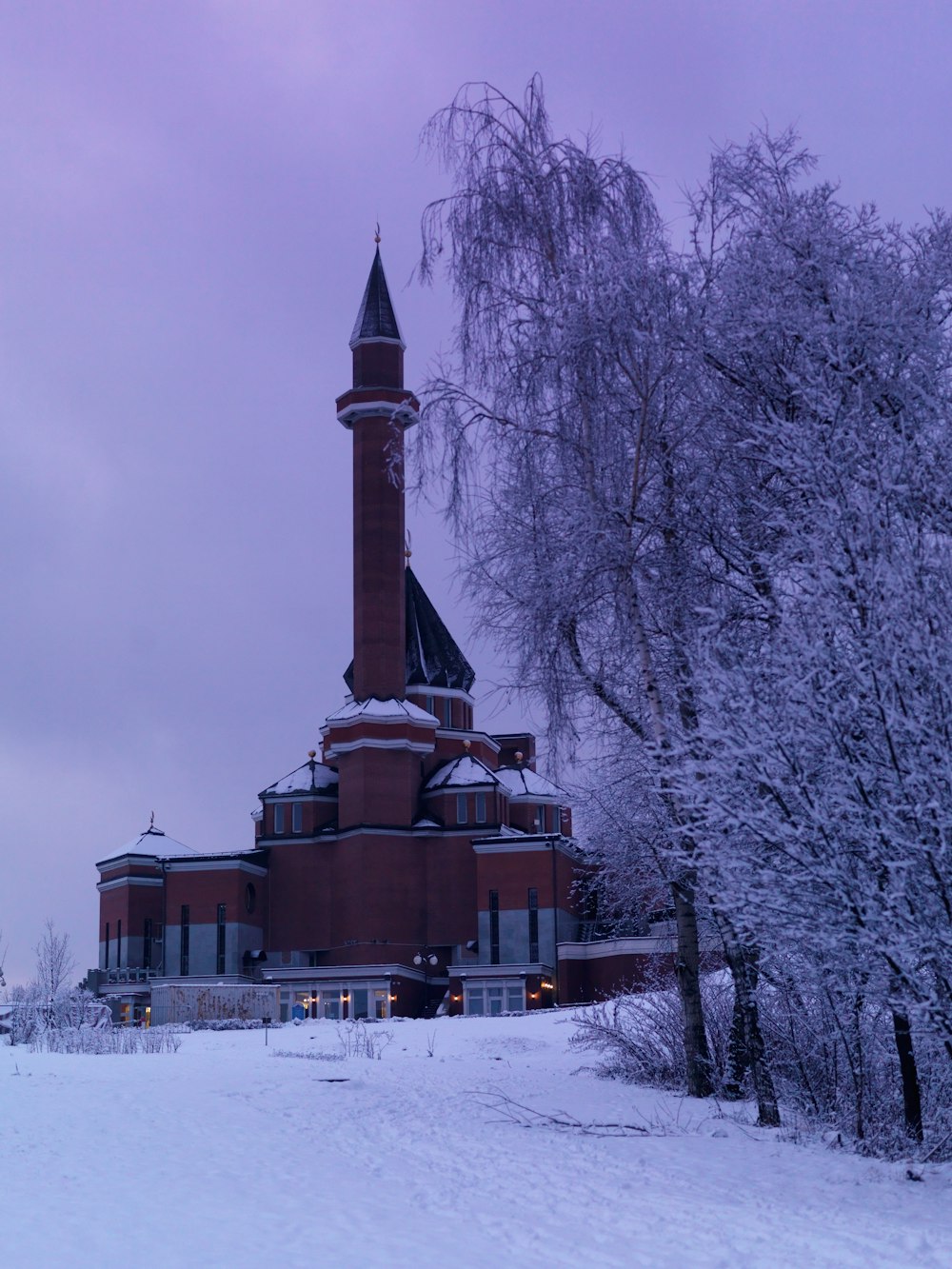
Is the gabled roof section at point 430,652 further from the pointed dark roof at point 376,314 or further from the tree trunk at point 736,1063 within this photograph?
the tree trunk at point 736,1063

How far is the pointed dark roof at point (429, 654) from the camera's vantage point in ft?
213

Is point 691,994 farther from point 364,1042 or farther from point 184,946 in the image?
point 184,946

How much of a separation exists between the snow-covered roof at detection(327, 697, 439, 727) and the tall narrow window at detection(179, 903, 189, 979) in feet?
36.5

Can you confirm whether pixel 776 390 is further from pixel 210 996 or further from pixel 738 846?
pixel 210 996

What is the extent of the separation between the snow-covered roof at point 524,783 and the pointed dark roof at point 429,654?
192 inches

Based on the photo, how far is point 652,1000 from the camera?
57.0ft

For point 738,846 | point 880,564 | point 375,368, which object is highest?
point 375,368

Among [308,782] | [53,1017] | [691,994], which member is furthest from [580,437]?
[308,782]

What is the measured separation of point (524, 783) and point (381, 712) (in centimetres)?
868

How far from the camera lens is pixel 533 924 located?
55.8 metres

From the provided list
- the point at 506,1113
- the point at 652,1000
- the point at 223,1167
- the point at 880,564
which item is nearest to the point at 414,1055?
the point at 652,1000

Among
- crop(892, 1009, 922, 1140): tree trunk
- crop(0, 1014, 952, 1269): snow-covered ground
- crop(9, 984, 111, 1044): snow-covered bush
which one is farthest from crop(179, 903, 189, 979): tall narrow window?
crop(892, 1009, 922, 1140): tree trunk

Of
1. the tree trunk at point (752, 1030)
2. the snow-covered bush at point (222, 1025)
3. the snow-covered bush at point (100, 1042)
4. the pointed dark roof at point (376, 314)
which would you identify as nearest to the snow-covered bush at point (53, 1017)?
the snow-covered bush at point (100, 1042)

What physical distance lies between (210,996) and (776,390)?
36154 mm
